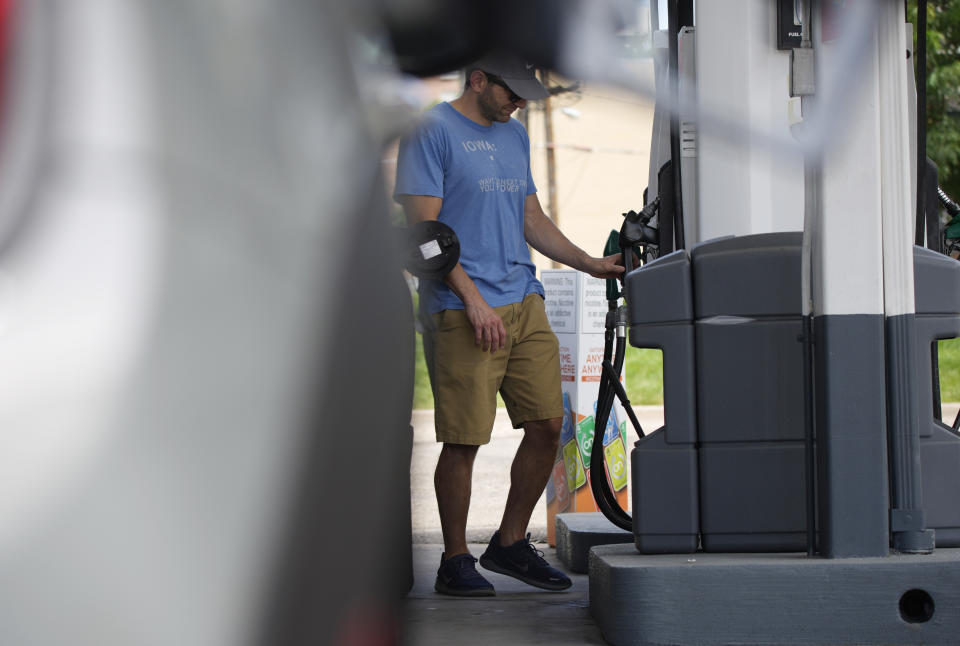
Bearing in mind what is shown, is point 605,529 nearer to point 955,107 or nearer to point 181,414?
point 181,414

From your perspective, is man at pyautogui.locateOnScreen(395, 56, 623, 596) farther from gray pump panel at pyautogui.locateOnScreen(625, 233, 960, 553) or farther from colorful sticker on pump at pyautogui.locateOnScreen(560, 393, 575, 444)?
colorful sticker on pump at pyautogui.locateOnScreen(560, 393, 575, 444)

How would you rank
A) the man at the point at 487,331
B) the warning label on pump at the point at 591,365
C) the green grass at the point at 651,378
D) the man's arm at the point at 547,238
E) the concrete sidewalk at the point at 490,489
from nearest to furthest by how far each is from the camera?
1. the man at the point at 487,331
2. the man's arm at the point at 547,238
3. the concrete sidewalk at the point at 490,489
4. the warning label on pump at the point at 591,365
5. the green grass at the point at 651,378

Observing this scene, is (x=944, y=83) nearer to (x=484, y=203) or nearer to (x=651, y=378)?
(x=651, y=378)

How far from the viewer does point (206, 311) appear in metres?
1.00

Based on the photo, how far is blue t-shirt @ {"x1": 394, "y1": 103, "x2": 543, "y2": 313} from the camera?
13.8 feet

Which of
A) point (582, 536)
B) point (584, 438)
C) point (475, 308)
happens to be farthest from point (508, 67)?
point (584, 438)

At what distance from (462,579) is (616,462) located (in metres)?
1.81

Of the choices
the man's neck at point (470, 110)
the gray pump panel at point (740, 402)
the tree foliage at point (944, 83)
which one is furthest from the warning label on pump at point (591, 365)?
the tree foliage at point (944, 83)

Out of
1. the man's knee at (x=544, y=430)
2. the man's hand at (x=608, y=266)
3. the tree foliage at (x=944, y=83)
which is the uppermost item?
the tree foliage at (x=944, y=83)

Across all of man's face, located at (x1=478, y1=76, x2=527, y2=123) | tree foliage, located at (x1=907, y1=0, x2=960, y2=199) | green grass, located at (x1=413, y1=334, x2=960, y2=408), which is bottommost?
green grass, located at (x1=413, y1=334, x2=960, y2=408)

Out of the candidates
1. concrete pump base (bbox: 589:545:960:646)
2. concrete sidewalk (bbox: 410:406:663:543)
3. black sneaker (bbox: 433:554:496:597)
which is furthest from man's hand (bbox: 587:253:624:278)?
concrete pump base (bbox: 589:545:960:646)

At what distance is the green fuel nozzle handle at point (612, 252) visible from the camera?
447cm

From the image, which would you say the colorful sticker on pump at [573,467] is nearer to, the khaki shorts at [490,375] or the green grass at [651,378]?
the khaki shorts at [490,375]

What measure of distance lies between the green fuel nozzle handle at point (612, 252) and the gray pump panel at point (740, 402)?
37.7 inches
